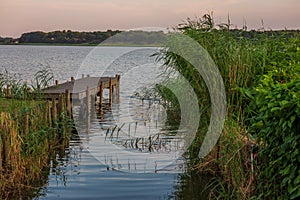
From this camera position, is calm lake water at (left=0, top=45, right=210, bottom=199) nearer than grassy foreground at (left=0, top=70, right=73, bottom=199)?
No

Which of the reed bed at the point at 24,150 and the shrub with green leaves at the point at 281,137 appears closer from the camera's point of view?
the shrub with green leaves at the point at 281,137

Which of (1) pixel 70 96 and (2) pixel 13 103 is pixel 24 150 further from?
(1) pixel 70 96

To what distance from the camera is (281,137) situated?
5.99 meters

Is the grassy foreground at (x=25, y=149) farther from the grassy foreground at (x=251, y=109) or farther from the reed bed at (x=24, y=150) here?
the grassy foreground at (x=251, y=109)

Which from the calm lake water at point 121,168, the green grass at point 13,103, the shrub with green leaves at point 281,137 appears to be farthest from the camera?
the green grass at point 13,103


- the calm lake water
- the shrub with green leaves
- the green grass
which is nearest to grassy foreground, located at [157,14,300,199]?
the shrub with green leaves

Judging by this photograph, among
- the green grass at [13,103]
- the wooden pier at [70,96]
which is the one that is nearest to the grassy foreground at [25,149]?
the green grass at [13,103]

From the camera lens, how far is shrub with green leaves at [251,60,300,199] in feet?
18.4

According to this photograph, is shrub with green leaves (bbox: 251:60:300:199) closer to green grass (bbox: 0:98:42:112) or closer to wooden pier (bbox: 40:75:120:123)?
green grass (bbox: 0:98:42:112)

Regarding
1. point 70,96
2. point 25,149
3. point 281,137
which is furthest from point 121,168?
point 70,96

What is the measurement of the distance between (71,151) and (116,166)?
214 centimetres

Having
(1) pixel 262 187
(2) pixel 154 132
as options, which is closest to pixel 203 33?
(1) pixel 262 187

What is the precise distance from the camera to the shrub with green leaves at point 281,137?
18.4 ft

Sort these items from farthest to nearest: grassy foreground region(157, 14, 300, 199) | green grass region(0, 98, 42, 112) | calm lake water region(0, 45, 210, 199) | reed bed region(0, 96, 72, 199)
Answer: green grass region(0, 98, 42, 112), calm lake water region(0, 45, 210, 199), reed bed region(0, 96, 72, 199), grassy foreground region(157, 14, 300, 199)
